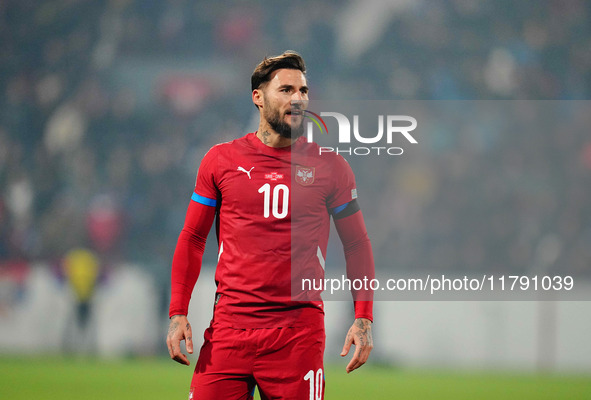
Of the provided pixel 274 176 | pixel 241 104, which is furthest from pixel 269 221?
pixel 241 104

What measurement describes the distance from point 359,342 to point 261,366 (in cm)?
39

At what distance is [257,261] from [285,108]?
631mm

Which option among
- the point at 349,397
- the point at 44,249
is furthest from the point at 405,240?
the point at 44,249

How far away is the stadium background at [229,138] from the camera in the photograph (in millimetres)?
8867

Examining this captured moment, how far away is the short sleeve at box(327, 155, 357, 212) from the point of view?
295 cm

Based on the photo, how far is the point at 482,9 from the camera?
13.0 metres

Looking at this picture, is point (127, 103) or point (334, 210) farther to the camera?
point (127, 103)

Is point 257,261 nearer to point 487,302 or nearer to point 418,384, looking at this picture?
point 418,384

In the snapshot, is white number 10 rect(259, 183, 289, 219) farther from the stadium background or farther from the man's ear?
the stadium background

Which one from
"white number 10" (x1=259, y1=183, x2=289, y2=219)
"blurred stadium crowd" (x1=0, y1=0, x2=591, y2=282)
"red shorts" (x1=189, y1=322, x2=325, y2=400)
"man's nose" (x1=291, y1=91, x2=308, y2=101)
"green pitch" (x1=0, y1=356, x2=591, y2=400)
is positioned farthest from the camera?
"blurred stadium crowd" (x1=0, y1=0, x2=591, y2=282)

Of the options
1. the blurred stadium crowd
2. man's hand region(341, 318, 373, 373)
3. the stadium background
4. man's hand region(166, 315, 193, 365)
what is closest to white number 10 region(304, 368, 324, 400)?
man's hand region(341, 318, 373, 373)

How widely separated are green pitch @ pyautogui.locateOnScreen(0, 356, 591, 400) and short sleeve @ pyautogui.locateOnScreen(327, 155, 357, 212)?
413 centimetres

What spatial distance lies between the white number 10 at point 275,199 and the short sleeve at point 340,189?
0.21 m

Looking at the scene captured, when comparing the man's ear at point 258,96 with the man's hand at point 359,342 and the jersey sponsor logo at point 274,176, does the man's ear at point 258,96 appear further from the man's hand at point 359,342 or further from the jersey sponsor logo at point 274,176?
the man's hand at point 359,342
